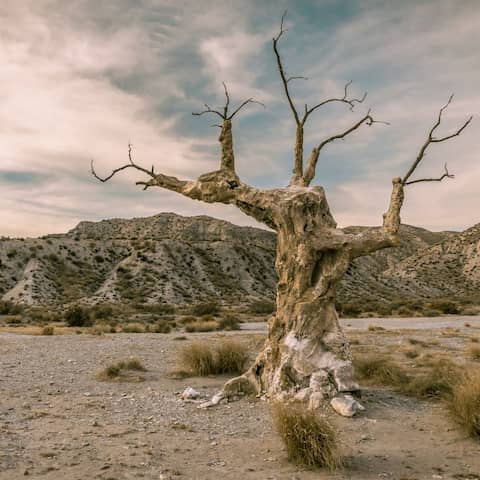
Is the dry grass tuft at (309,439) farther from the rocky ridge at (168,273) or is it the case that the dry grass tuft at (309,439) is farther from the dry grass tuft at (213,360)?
the rocky ridge at (168,273)

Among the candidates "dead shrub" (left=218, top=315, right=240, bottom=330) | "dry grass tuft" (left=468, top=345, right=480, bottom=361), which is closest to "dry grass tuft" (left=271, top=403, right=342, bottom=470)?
"dry grass tuft" (left=468, top=345, right=480, bottom=361)

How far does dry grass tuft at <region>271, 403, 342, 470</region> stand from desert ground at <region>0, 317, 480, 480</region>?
0.12 m

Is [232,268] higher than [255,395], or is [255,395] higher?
[232,268]

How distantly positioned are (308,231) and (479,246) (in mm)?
81448

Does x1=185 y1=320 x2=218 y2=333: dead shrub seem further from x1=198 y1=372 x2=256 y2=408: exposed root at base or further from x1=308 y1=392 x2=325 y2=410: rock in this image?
x1=308 y1=392 x2=325 y2=410: rock

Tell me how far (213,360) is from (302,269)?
12.8 ft

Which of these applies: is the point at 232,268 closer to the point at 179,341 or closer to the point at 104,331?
the point at 104,331

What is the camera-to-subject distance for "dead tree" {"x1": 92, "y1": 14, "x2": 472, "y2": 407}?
10.2 metres

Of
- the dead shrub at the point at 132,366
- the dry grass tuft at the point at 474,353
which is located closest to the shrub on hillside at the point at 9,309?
the dead shrub at the point at 132,366

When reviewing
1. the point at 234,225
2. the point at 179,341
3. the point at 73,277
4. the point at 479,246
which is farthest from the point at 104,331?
the point at 234,225

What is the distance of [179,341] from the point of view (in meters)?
22.2

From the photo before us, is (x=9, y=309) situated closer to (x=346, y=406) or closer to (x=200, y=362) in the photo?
(x=200, y=362)

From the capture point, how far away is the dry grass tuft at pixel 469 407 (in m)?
7.90

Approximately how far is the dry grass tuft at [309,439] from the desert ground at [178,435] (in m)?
0.12
